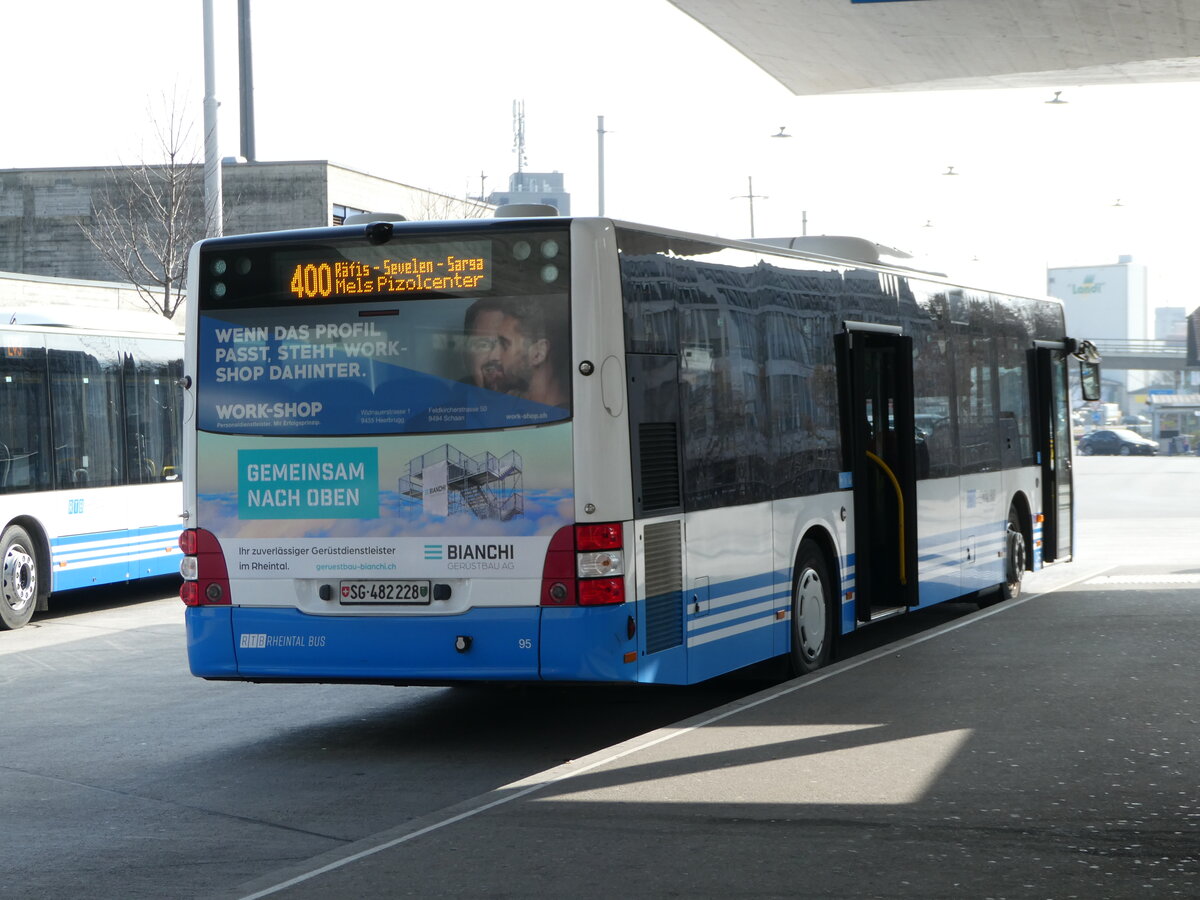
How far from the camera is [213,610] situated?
9484 millimetres

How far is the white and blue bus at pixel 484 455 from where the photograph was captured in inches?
348

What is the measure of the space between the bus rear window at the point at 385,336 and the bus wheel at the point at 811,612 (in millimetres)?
3057

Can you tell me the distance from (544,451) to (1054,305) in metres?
10.4

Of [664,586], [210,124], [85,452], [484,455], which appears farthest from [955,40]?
[484,455]

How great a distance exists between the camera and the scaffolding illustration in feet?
29.2

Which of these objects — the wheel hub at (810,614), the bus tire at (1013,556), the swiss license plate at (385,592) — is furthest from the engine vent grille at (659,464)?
the bus tire at (1013,556)

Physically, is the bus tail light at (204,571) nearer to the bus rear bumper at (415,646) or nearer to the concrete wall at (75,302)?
the bus rear bumper at (415,646)

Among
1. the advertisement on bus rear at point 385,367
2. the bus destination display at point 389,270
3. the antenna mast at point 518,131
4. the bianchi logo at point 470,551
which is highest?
the antenna mast at point 518,131

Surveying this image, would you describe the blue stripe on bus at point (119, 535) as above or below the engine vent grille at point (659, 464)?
below

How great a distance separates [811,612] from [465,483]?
3.39 m

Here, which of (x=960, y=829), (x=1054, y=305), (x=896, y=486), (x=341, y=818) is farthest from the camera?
(x=1054, y=305)

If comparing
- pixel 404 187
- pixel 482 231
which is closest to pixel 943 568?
pixel 482 231

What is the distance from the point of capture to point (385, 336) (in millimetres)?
9250

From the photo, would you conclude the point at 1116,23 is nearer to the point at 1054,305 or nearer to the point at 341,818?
the point at 1054,305
